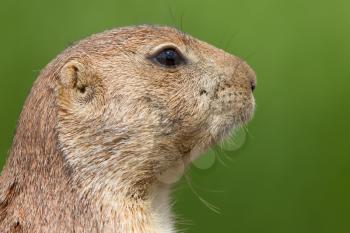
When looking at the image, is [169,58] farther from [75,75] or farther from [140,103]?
[75,75]

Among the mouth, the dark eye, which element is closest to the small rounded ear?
the dark eye

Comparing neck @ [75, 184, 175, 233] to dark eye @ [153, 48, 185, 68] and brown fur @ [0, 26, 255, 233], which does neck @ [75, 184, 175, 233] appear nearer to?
brown fur @ [0, 26, 255, 233]

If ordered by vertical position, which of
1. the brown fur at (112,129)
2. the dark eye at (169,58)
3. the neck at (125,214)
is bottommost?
the neck at (125,214)

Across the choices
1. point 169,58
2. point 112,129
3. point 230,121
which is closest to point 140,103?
point 112,129

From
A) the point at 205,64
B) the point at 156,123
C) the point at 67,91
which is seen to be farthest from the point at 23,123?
the point at 205,64

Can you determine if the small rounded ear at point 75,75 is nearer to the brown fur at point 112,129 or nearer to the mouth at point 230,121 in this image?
the brown fur at point 112,129

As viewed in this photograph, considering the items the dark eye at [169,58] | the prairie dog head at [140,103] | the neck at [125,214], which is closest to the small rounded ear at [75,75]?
the prairie dog head at [140,103]

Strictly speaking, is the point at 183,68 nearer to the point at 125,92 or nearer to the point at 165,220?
the point at 125,92
